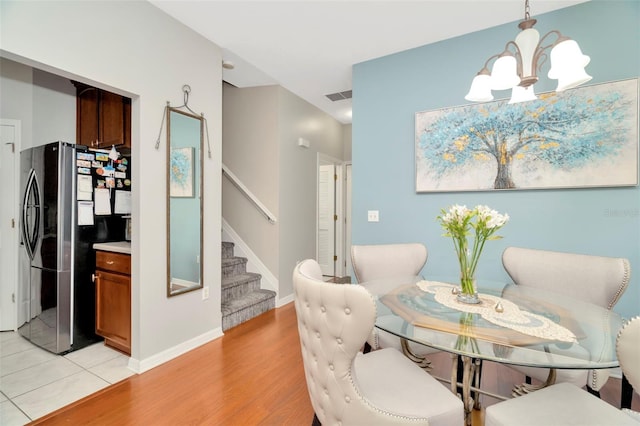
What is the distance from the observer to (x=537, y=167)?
236 cm

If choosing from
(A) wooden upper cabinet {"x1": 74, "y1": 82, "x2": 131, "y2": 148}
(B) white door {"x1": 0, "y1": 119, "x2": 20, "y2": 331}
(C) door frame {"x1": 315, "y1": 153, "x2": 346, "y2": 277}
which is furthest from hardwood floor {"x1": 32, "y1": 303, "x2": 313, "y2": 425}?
(C) door frame {"x1": 315, "y1": 153, "x2": 346, "y2": 277}

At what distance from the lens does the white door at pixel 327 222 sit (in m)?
5.32

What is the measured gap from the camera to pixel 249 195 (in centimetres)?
381

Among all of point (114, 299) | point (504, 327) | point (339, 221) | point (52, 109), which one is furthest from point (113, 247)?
point (339, 221)

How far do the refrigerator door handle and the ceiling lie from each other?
1.90m

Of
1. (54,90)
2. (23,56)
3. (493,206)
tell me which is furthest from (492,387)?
(54,90)

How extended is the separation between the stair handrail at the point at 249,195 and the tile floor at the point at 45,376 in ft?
6.55

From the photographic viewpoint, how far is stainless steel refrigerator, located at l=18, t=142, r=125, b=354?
96.0 inches

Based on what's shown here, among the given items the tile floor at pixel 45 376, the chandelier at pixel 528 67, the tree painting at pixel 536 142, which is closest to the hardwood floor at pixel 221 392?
the tile floor at pixel 45 376

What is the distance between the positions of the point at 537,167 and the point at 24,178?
450 centimetres

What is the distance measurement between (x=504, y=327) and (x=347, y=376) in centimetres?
72

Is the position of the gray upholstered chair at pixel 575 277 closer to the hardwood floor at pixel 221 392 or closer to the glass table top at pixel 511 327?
the glass table top at pixel 511 327

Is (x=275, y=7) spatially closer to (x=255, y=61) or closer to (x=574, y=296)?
(x=255, y=61)

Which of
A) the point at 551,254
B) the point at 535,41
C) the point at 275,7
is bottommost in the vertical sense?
the point at 551,254
